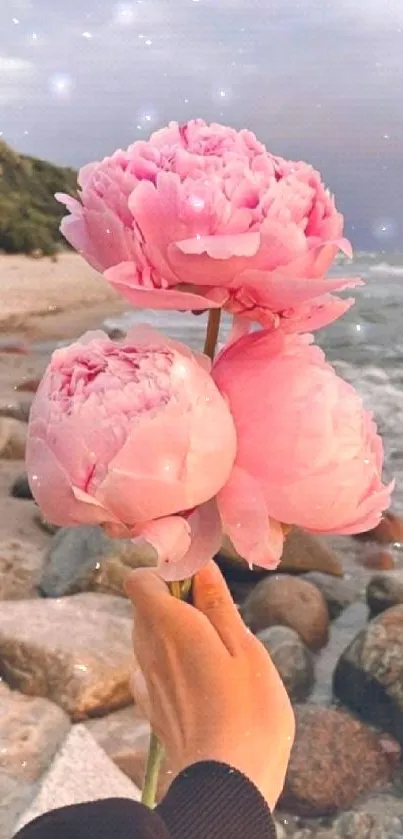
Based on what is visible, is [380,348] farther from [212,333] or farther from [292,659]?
[212,333]

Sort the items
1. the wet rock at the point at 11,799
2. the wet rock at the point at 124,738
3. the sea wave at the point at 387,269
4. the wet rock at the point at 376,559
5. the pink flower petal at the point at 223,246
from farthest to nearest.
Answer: the wet rock at the point at 376,559 < the sea wave at the point at 387,269 < the wet rock at the point at 124,738 < the wet rock at the point at 11,799 < the pink flower petal at the point at 223,246

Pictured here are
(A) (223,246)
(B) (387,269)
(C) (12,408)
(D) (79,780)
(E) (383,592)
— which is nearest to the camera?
(A) (223,246)

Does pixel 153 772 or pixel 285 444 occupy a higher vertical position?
pixel 285 444

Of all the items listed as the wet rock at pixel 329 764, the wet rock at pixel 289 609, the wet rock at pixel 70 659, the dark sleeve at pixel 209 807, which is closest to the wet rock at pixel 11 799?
the wet rock at pixel 70 659

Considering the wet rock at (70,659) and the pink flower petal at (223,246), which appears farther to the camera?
the wet rock at (70,659)

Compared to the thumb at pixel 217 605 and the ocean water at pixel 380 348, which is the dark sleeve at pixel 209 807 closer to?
the thumb at pixel 217 605

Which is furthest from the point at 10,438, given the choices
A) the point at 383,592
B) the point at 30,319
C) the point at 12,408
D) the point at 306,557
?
the point at 383,592
